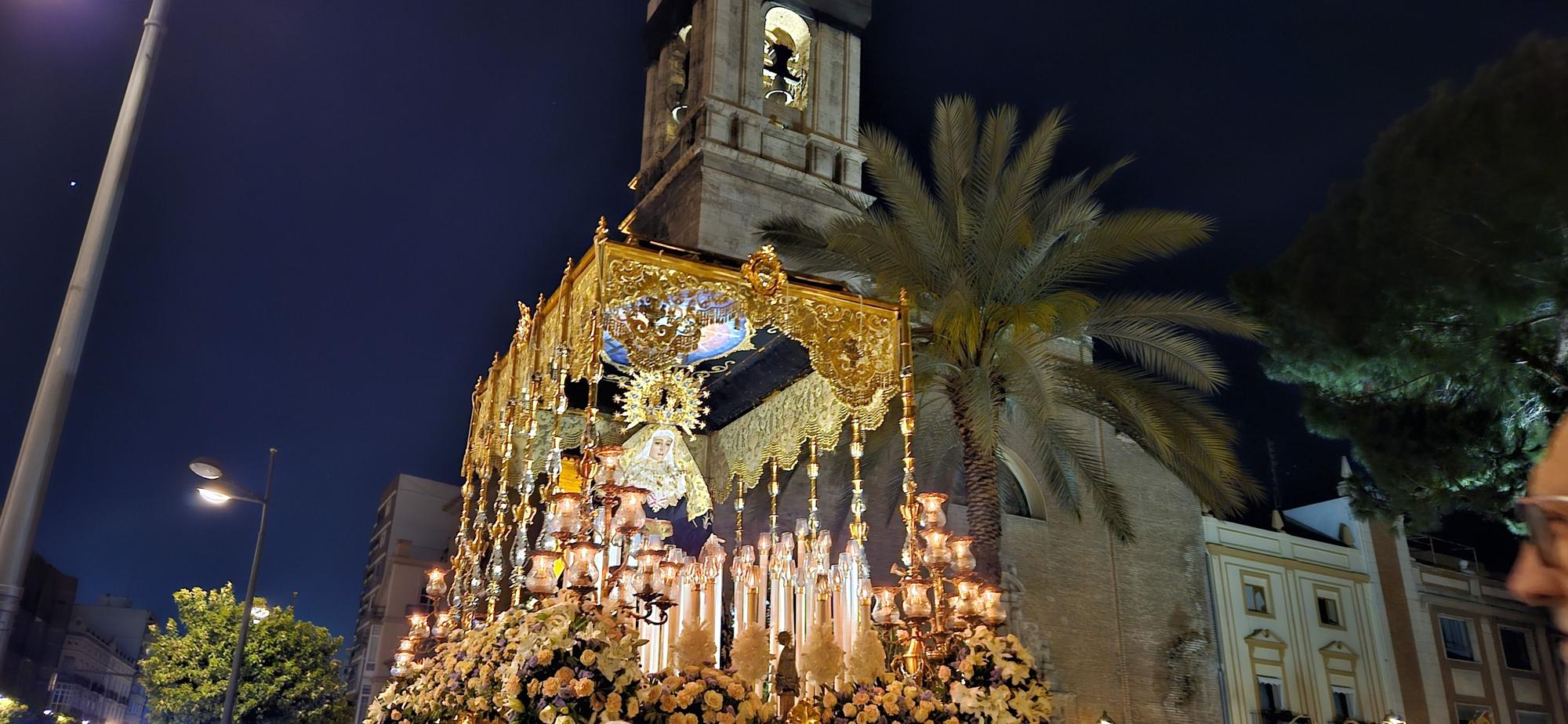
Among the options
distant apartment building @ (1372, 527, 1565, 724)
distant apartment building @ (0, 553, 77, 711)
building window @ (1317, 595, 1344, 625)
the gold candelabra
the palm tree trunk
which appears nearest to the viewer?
the gold candelabra

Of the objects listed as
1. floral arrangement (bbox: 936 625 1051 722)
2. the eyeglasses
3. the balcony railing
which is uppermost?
the balcony railing

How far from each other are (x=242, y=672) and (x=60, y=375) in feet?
67.2

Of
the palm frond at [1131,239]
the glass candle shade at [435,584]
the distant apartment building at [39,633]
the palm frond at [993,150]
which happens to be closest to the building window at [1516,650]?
the palm frond at [1131,239]

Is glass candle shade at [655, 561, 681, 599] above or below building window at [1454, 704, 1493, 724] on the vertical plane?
below

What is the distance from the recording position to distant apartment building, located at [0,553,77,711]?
34625 mm

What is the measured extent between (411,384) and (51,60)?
25489 mm

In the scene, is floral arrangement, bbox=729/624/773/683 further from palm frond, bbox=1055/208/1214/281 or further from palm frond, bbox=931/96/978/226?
palm frond, bbox=931/96/978/226

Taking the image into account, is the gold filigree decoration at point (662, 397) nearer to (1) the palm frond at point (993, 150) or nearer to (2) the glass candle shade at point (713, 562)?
(2) the glass candle shade at point (713, 562)

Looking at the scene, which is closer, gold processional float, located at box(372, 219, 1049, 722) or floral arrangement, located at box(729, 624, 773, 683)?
floral arrangement, located at box(729, 624, 773, 683)

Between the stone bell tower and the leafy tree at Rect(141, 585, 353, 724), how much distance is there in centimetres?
1175

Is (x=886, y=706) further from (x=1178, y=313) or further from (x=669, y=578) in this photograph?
(x=1178, y=313)

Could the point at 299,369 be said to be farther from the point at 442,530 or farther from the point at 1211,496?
the point at 1211,496

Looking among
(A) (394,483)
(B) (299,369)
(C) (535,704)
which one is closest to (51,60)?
(C) (535,704)

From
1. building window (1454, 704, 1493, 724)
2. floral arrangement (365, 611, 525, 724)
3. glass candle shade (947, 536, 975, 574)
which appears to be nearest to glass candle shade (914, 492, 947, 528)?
glass candle shade (947, 536, 975, 574)
